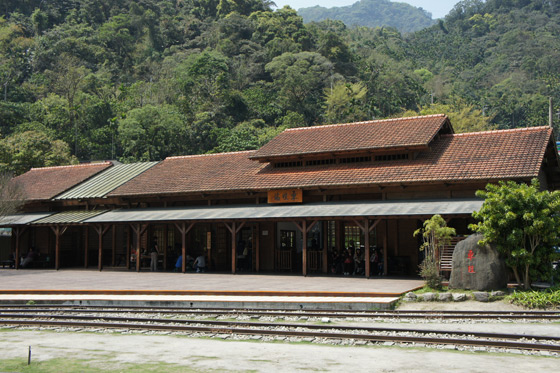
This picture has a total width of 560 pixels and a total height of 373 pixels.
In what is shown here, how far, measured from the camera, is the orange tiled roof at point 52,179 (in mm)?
29719

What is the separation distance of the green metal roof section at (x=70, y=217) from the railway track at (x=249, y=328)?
39.3ft

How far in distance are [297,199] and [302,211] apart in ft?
5.02

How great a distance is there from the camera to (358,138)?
2370 cm

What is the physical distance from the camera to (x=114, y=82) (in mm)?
80500

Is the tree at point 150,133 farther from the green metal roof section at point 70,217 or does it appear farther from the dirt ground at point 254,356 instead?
the dirt ground at point 254,356

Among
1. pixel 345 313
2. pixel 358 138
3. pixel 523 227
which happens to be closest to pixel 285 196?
pixel 358 138

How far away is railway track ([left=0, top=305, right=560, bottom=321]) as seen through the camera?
1188 centimetres

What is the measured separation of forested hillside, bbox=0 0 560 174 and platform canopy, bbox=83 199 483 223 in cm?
1974

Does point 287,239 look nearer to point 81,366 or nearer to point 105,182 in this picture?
point 105,182

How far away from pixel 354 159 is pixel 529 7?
122 meters

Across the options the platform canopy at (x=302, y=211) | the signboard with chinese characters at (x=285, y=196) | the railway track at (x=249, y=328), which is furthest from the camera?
the signboard with chinese characters at (x=285, y=196)

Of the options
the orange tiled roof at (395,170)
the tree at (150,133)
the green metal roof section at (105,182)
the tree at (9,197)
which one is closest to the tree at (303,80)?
the tree at (150,133)

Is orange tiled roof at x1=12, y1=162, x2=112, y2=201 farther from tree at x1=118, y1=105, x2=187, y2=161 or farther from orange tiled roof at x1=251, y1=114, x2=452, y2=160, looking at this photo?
tree at x1=118, y1=105, x2=187, y2=161

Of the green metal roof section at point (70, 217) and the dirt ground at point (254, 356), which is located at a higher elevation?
the green metal roof section at point (70, 217)
